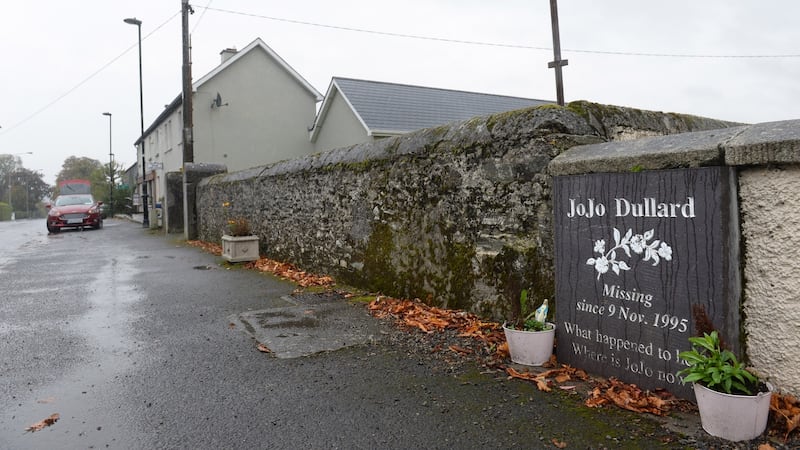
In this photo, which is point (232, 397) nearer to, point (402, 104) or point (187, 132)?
point (187, 132)

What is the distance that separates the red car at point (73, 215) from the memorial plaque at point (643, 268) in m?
21.5

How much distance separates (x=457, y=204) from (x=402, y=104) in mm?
18112

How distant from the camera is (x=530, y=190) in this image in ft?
12.7

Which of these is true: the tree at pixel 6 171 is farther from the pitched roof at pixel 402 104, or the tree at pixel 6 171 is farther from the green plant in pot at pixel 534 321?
the green plant in pot at pixel 534 321

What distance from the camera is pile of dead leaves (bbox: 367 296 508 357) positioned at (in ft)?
13.0

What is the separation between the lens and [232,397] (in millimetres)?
3102

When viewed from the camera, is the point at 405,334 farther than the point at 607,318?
Yes

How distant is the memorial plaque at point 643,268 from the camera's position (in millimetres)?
2576

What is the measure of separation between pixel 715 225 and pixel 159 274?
25.8 ft

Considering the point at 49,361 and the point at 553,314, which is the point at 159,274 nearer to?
the point at 49,361

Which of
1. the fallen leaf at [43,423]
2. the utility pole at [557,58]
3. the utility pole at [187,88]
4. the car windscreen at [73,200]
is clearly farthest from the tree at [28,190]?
the fallen leaf at [43,423]

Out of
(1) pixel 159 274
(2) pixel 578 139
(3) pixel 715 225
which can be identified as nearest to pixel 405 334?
(2) pixel 578 139

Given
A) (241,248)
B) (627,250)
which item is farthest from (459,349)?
(241,248)

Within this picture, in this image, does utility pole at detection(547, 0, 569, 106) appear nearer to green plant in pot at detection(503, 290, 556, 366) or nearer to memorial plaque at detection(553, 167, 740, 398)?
memorial plaque at detection(553, 167, 740, 398)
